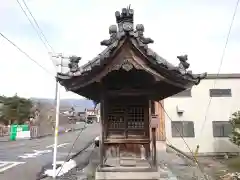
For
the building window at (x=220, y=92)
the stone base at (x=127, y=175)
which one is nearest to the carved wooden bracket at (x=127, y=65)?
the stone base at (x=127, y=175)

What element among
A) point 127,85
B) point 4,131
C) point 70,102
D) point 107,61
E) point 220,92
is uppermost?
point 70,102

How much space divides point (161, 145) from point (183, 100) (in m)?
4.23

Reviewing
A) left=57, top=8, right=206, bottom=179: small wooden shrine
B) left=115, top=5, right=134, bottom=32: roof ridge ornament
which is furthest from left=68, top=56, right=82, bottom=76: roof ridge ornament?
left=115, top=5, right=134, bottom=32: roof ridge ornament

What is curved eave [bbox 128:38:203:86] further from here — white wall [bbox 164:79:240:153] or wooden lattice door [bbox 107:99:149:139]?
white wall [bbox 164:79:240:153]

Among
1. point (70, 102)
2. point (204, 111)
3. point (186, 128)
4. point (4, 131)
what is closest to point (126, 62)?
point (186, 128)

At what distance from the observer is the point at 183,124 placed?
739 inches

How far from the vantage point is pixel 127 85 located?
18.9 ft

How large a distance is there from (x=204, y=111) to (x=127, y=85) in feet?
48.9

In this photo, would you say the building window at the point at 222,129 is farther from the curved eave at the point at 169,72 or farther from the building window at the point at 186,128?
the curved eave at the point at 169,72

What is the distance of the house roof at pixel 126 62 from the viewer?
479 centimetres

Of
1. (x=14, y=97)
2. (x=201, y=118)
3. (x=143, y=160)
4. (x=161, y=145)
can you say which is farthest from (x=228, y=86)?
(x=14, y=97)

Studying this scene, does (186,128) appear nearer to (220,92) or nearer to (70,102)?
(220,92)

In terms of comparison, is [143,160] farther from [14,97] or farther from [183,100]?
[14,97]

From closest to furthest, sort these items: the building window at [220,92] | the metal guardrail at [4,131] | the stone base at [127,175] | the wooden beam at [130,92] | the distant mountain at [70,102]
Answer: the stone base at [127,175] < the wooden beam at [130,92] < the building window at [220,92] < the metal guardrail at [4,131] < the distant mountain at [70,102]
